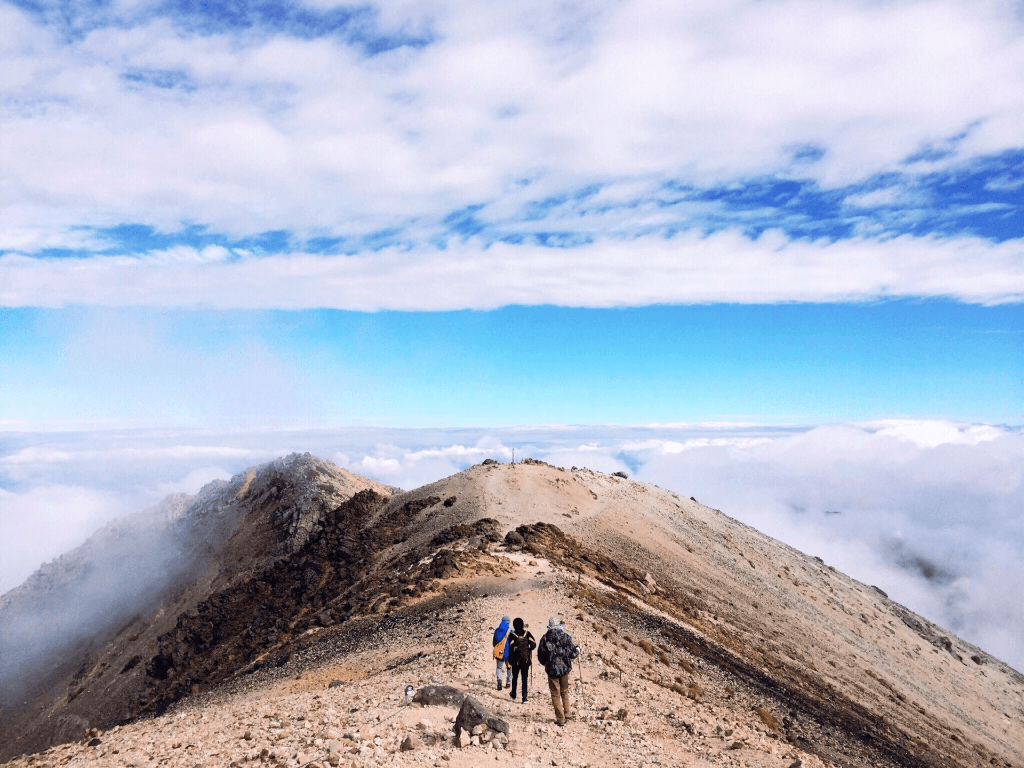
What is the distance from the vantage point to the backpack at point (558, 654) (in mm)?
12531

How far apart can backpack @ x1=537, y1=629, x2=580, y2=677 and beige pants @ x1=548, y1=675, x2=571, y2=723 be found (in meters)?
0.16

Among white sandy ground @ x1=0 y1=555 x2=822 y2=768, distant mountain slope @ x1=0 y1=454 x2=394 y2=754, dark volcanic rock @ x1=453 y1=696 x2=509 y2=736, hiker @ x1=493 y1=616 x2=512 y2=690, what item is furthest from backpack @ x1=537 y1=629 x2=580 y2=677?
distant mountain slope @ x1=0 y1=454 x2=394 y2=754

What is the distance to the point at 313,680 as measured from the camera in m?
18.3

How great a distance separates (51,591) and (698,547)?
5052cm

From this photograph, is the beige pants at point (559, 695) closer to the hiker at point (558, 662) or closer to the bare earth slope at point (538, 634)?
the hiker at point (558, 662)

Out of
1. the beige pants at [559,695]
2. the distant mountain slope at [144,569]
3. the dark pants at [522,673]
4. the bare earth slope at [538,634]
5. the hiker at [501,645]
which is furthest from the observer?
the distant mountain slope at [144,569]

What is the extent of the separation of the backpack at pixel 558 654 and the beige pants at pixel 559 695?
0.52ft

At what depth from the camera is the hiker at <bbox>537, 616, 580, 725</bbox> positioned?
12.6 meters

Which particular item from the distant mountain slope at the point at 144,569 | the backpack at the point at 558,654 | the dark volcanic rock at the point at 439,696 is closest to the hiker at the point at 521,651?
the backpack at the point at 558,654

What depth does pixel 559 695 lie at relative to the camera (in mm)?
12797

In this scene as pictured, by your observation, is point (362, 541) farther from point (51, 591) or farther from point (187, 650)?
point (51, 591)

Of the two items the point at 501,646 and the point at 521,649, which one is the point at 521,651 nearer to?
the point at 521,649

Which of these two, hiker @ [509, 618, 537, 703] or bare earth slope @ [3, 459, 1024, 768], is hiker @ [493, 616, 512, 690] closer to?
hiker @ [509, 618, 537, 703]

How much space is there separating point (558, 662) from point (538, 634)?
6354mm
